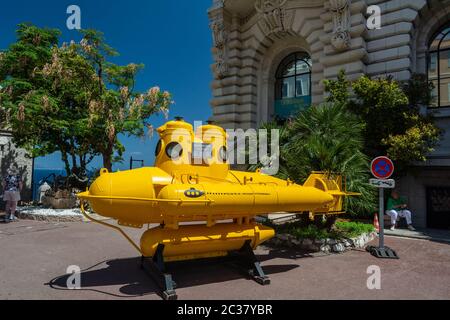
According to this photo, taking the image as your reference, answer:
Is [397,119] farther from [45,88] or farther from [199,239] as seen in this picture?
[45,88]

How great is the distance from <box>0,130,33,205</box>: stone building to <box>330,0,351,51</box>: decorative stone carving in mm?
16848

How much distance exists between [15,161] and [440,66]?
2149 centimetres

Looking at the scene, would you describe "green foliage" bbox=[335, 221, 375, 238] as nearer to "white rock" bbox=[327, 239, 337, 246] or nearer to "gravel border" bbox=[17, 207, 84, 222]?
"white rock" bbox=[327, 239, 337, 246]

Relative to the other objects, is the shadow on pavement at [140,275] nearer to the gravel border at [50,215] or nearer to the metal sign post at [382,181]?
the metal sign post at [382,181]

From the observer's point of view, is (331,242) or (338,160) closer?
(331,242)

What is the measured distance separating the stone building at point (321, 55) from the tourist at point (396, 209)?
49.0 inches

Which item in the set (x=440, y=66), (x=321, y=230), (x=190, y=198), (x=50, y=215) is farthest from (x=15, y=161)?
(x=440, y=66)

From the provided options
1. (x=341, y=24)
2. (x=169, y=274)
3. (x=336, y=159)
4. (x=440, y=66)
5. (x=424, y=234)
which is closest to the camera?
(x=169, y=274)

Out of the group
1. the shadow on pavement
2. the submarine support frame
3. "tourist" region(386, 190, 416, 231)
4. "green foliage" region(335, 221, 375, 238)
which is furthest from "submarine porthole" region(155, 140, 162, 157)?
"tourist" region(386, 190, 416, 231)

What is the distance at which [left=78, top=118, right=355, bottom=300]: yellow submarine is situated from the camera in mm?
5539

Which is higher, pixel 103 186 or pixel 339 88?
pixel 339 88

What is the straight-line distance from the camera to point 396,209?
13047mm

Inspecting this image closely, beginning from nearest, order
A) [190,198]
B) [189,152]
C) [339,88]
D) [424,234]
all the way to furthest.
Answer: [190,198] < [189,152] < [424,234] < [339,88]

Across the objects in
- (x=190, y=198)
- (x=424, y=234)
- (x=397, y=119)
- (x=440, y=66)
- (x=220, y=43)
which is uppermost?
(x=220, y=43)
